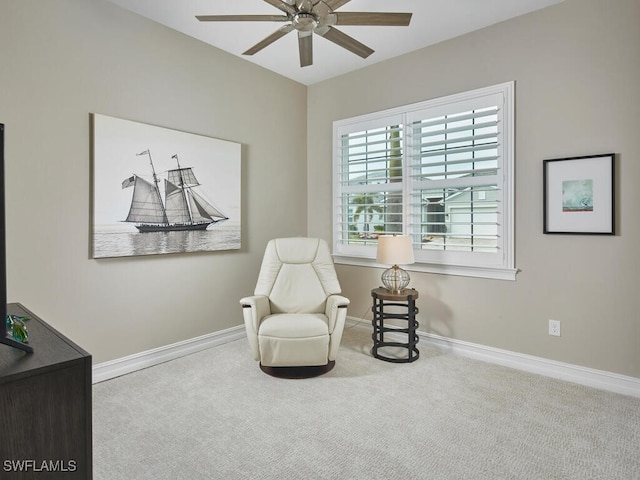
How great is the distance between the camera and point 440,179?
3494 mm

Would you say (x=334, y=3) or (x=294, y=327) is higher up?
(x=334, y=3)

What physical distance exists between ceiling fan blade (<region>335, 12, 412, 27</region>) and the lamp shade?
1.67m

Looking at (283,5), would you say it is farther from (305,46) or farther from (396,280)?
(396,280)

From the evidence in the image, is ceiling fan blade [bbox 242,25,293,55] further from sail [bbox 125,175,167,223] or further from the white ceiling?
sail [bbox 125,175,167,223]

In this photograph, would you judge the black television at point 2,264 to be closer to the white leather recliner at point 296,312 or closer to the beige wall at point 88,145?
the beige wall at point 88,145

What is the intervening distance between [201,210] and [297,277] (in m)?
1.08

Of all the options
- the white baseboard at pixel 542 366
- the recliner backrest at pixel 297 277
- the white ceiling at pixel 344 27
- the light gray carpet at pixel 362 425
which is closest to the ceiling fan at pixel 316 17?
the white ceiling at pixel 344 27

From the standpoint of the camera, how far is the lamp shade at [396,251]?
3266 mm

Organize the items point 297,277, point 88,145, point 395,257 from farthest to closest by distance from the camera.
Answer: point 297,277
point 395,257
point 88,145

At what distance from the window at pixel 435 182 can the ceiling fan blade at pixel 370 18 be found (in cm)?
131

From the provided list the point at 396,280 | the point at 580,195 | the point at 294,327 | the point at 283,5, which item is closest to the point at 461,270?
the point at 396,280

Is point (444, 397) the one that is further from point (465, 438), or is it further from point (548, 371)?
point (548, 371)

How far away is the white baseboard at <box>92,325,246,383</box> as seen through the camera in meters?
2.85

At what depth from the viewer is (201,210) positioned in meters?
3.43
